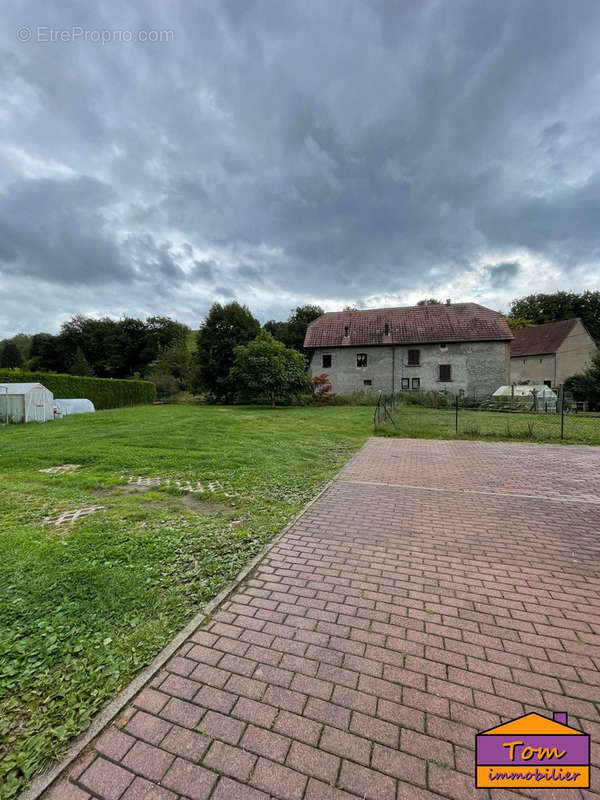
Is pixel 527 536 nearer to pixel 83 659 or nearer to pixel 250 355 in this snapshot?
pixel 83 659

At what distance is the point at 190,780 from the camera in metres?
1.58

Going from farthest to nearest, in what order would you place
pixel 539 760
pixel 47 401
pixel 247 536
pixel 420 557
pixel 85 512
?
1. pixel 47 401
2. pixel 85 512
3. pixel 247 536
4. pixel 420 557
5. pixel 539 760

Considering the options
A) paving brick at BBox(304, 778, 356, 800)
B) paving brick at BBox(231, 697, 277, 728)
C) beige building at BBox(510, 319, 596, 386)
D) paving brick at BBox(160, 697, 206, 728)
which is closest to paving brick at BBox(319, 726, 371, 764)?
paving brick at BBox(304, 778, 356, 800)

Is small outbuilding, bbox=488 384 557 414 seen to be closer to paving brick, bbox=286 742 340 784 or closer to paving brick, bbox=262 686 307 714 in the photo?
paving brick, bbox=262 686 307 714

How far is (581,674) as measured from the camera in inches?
86.5

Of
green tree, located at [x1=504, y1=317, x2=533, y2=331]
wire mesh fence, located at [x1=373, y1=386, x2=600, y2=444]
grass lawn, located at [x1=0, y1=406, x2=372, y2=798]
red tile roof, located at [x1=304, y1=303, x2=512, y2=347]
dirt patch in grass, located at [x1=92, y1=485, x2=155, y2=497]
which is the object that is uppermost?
green tree, located at [x1=504, y1=317, x2=533, y2=331]

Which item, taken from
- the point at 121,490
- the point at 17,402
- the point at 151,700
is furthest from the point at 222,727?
the point at 17,402

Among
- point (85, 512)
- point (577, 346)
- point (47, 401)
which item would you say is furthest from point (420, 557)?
point (577, 346)

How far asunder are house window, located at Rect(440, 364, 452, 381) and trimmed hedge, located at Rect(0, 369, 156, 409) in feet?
92.4

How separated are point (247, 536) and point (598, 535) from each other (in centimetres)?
441

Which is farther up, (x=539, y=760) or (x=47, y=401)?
(x=47, y=401)

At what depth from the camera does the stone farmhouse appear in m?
30.3

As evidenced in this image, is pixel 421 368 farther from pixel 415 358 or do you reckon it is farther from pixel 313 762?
pixel 313 762

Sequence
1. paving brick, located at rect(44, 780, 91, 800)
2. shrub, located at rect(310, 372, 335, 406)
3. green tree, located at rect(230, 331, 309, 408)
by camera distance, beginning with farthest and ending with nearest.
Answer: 1. shrub, located at rect(310, 372, 335, 406)
2. green tree, located at rect(230, 331, 309, 408)
3. paving brick, located at rect(44, 780, 91, 800)
